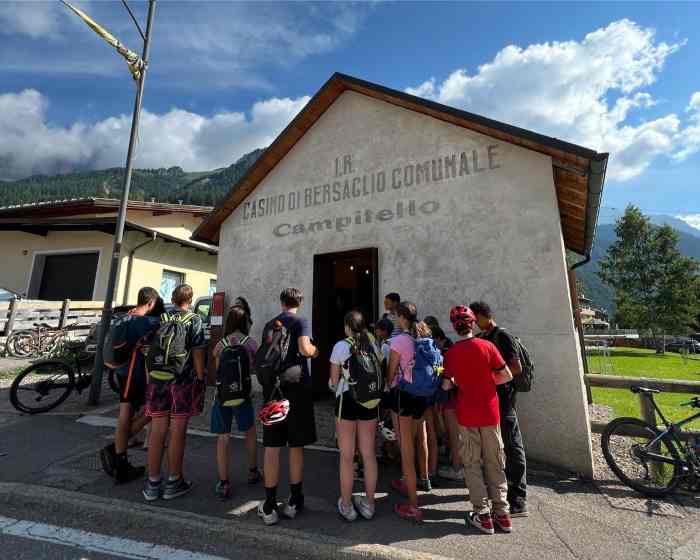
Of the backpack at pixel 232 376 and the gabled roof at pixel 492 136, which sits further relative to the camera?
the gabled roof at pixel 492 136

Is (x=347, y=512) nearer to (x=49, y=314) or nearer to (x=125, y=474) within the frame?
(x=125, y=474)

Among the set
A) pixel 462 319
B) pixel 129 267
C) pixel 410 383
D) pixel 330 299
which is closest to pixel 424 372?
pixel 410 383

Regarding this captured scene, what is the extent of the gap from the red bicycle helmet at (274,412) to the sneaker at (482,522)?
1.90 m


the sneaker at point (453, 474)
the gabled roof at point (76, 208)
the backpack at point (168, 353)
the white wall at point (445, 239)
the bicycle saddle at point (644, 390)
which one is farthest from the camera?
the gabled roof at point (76, 208)

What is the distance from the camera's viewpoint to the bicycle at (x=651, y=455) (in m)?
3.87

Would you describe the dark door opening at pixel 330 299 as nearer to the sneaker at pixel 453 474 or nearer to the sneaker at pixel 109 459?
the sneaker at pixel 453 474

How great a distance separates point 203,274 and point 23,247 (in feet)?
24.4

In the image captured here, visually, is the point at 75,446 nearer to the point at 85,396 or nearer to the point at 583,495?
the point at 85,396

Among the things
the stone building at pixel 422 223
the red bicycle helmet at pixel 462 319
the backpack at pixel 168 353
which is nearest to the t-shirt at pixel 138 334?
the backpack at pixel 168 353

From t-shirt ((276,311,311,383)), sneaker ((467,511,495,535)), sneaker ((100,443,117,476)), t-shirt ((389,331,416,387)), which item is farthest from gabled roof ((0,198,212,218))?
sneaker ((467,511,495,535))

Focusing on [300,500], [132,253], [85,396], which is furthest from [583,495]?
[132,253]

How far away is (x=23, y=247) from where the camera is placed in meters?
15.2

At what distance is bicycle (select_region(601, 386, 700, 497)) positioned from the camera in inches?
152

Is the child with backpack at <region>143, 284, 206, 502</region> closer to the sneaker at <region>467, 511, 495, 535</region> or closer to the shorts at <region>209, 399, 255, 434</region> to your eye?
the shorts at <region>209, 399, 255, 434</region>
